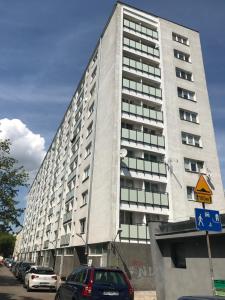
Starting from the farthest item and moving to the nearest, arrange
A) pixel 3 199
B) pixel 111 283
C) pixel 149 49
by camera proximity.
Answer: pixel 149 49 → pixel 3 199 → pixel 111 283

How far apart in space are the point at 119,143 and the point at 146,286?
1104 centimetres

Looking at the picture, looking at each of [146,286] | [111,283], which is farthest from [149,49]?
[111,283]

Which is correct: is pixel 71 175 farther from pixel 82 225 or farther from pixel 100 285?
pixel 100 285

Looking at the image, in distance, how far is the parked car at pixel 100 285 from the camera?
9617 millimetres

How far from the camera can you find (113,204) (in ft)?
76.5

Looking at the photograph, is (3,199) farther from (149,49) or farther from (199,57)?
(199,57)

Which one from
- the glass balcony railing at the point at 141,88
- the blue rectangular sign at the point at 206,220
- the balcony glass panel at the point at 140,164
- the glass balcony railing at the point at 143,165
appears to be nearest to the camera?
the blue rectangular sign at the point at 206,220

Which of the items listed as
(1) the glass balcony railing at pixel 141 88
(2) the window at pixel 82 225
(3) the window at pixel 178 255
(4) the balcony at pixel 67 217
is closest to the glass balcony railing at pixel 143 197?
(2) the window at pixel 82 225

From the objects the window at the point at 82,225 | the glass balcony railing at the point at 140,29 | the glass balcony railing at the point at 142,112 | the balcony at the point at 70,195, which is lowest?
the window at the point at 82,225

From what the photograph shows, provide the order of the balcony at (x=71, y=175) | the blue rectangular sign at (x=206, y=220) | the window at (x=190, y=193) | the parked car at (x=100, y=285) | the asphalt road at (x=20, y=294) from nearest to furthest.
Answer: the blue rectangular sign at (x=206, y=220) → the parked car at (x=100, y=285) → the asphalt road at (x=20, y=294) → the window at (x=190, y=193) → the balcony at (x=71, y=175)

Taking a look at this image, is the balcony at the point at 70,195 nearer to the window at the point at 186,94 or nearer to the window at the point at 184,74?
the window at the point at 186,94

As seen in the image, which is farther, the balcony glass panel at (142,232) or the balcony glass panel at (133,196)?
the balcony glass panel at (133,196)

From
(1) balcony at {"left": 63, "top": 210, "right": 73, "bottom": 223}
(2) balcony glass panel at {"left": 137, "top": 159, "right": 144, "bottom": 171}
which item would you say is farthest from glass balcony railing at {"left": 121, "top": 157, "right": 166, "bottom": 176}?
(1) balcony at {"left": 63, "top": 210, "right": 73, "bottom": 223}

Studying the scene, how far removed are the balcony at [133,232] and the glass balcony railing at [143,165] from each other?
478 centimetres
